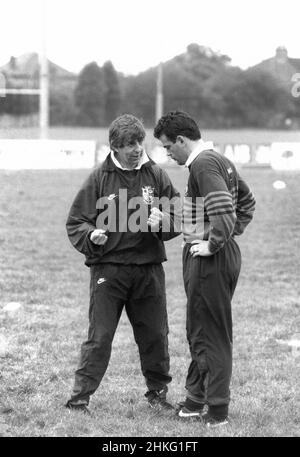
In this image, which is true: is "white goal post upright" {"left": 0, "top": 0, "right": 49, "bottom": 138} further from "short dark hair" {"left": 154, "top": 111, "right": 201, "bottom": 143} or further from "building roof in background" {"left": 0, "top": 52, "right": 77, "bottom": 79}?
"short dark hair" {"left": 154, "top": 111, "right": 201, "bottom": 143}

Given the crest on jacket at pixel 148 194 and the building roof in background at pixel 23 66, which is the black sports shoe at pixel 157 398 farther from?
the building roof in background at pixel 23 66

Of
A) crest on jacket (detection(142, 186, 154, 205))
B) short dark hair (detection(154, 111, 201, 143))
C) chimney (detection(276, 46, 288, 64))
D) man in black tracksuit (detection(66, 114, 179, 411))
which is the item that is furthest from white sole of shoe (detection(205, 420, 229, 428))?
chimney (detection(276, 46, 288, 64))

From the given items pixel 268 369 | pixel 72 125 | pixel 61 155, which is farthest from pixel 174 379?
pixel 72 125

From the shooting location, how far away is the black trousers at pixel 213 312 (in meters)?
4.12

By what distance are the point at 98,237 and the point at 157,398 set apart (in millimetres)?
1065

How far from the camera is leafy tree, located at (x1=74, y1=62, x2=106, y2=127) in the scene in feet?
67.6

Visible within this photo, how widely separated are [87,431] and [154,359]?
24.9 inches

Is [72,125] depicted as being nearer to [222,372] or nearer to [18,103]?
[18,103]

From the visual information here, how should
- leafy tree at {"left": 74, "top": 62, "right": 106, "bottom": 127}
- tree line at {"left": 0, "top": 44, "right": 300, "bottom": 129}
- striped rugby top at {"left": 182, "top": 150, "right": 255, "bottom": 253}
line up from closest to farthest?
striped rugby top at {"left": 182, "top": 150, "right": 255, "bottom": 253}
tree line at {"left": 0, "top": 44, "right": 300, "bottom": 129}
leafy tree at {"left": 74, "top": 62, "right": 106, "bottom": 127}

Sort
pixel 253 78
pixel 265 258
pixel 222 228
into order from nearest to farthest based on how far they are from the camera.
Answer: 1. pixel 222 228
2. pixel 265 258
3. pixel 253 78

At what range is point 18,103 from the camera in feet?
58.2

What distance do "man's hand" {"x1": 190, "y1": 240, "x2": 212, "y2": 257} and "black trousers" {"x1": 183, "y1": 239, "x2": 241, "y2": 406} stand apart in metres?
0.05

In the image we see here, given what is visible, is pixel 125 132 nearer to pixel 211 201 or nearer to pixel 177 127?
pixel 177 127

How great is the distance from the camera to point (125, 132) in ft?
14.0
